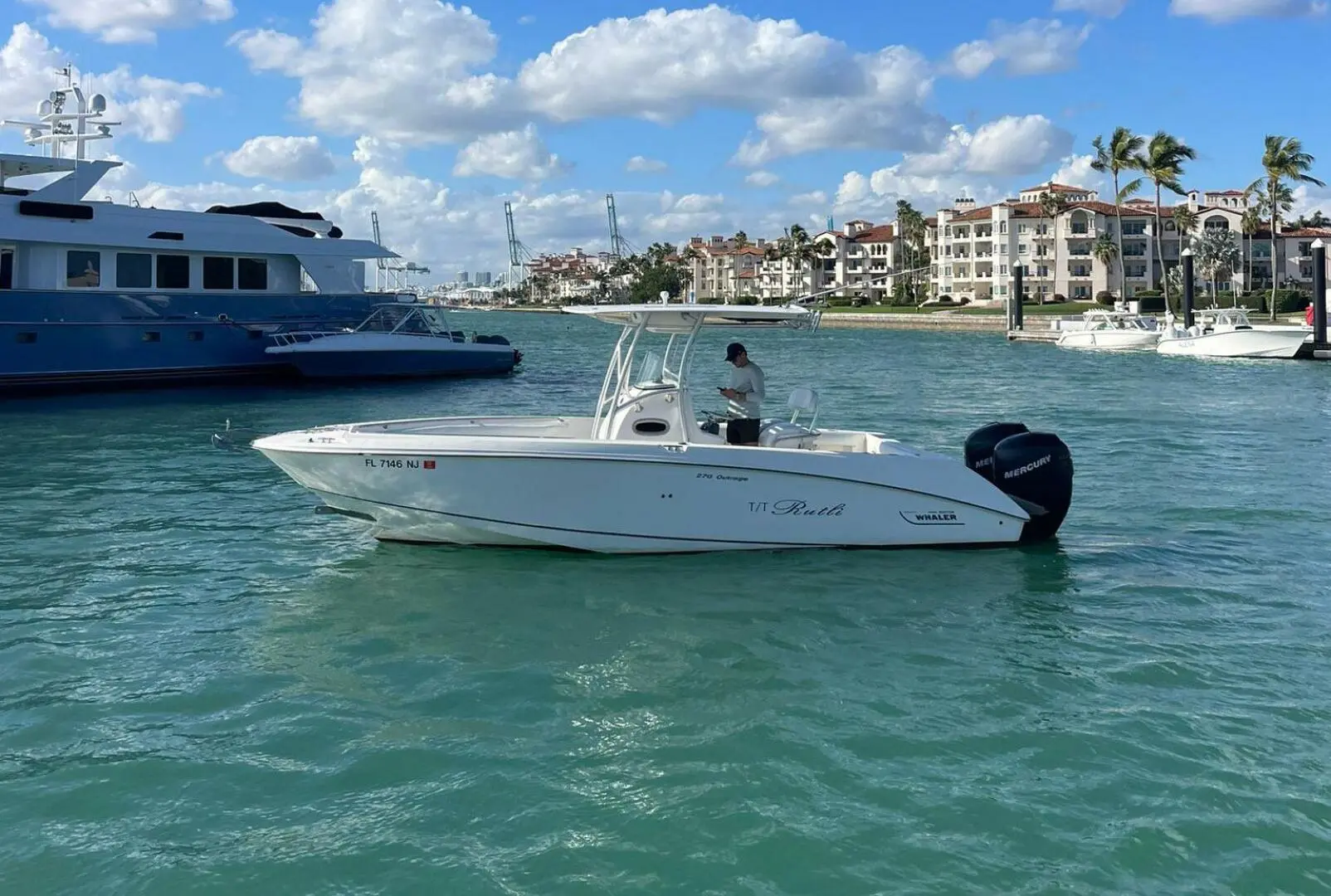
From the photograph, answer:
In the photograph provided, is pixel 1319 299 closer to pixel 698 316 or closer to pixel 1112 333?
pixel 1112 333

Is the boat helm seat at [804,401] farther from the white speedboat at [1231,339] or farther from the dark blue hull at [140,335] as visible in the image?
the white speedboat at [1231,339]

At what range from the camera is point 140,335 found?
30.3 m

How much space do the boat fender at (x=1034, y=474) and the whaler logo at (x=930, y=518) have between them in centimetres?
78

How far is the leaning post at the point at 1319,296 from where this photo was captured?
47500mm

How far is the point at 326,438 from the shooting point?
1080 centimetres

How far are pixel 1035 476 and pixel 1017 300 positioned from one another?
212ft

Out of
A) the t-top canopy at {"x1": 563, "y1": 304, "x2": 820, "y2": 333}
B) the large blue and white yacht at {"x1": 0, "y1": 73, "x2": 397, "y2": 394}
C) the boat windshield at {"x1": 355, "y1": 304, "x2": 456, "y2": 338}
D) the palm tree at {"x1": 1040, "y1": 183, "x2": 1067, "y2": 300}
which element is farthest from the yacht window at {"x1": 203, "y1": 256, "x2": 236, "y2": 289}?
the palm tree at {"x1": 1040, "y1": 183, "x2": 1067, "y2": 300}

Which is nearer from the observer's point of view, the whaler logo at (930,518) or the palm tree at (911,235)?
the whaler logo at (930,518)

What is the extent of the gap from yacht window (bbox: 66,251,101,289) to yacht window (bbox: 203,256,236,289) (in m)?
3.11

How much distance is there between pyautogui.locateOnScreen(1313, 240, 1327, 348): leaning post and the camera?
4750cm

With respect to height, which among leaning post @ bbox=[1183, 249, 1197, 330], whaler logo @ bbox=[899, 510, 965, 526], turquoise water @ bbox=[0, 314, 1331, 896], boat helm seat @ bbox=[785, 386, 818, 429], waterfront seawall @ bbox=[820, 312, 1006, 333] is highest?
waterfront seawall @ bbox=[820, 312, 1006, 333]

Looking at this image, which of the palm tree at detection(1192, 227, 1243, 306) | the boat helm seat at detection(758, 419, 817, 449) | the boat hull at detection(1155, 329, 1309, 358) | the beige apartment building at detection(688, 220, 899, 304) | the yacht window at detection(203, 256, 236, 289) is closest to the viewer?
the boat helm seat at detection(758, 419, 817, 449)

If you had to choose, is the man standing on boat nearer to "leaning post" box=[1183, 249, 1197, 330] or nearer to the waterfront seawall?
"leaning post" box=[1183, 249, 1197, 330]

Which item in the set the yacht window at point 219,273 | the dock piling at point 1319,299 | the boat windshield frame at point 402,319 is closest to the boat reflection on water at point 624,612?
the yacht window at point 219,273
